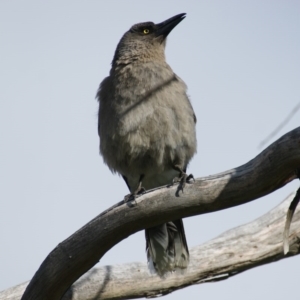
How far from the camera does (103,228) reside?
4098 mm

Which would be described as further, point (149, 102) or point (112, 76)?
point (112, 76)

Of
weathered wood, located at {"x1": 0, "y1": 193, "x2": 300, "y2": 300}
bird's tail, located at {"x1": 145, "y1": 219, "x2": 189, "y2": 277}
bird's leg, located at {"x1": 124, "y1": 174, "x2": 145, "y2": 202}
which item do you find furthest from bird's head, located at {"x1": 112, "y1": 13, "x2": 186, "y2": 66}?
weathered wood, located at {"x1": 0, "y1": 193, "x2": 300, "y2": 300}

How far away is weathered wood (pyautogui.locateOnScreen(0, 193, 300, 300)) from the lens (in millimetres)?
5352

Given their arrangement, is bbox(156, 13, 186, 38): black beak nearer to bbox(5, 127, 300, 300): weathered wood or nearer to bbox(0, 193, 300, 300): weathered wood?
bbox(0, 193, 300, 300): weathered wood

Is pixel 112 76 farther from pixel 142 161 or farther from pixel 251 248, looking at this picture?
pixel 251 248

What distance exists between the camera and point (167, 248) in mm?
5664

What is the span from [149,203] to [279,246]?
6.67ft

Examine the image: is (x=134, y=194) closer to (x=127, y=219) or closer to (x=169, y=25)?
(x=127, y=219)

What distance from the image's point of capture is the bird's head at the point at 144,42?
252 inches

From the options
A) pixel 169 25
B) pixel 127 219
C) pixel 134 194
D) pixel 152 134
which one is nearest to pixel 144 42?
pixel 169 25

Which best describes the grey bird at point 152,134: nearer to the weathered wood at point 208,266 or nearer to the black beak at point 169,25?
the weathered wood at point 208,266

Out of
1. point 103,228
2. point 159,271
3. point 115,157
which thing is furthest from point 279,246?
point 103,228

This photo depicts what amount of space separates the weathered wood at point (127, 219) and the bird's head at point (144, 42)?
252 centimetres

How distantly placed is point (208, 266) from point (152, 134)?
1269mm
